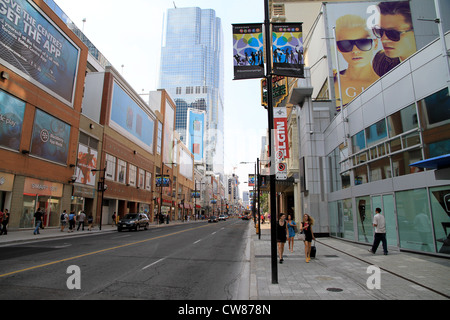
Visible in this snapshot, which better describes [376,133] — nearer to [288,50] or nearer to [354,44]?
[288,50]

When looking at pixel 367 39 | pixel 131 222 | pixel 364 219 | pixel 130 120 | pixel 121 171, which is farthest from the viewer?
pixel 130 120

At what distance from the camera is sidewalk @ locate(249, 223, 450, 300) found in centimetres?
614

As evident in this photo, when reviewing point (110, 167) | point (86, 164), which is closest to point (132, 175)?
point (110, 167)

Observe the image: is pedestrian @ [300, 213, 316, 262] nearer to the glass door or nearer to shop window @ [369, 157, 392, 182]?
the glass door

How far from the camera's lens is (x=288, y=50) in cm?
766

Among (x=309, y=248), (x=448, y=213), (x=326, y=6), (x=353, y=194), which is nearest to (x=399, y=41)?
(x=326, y=6)

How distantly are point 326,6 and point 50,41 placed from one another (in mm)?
26245

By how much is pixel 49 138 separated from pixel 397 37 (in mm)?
33860

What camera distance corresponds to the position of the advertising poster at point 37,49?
22219 mm

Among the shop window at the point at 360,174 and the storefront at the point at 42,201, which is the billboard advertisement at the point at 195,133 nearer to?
the storefront at the point at 42,201

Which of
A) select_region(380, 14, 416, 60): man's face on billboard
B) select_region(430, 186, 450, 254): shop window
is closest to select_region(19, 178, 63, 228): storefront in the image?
select_region(430, 186, 450, 254): shop window

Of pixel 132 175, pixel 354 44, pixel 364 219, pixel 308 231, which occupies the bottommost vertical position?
pixel 308 231
